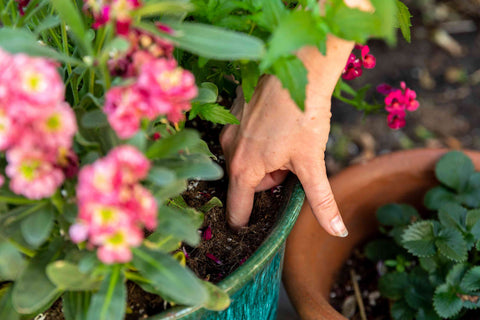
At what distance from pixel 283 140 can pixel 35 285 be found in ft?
1.24

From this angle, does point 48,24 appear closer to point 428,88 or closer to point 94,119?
point 94,119

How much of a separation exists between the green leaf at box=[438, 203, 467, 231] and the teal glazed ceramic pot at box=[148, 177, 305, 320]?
14.9 inches

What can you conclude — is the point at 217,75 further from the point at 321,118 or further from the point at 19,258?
the point at 19,258

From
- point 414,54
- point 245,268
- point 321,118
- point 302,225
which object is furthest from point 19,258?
point 414,54

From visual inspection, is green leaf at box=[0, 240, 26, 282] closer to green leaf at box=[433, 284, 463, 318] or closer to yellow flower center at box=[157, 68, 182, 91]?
yellow flower center at box=[157, 68, 182, 91]

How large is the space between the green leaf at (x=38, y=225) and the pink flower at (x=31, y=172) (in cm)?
7

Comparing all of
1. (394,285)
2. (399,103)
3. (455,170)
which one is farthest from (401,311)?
(399,103)

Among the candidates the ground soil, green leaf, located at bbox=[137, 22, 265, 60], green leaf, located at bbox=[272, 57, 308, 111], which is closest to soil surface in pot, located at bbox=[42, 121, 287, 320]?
green leaf, located at bbox=[272, 57, 308, 111]

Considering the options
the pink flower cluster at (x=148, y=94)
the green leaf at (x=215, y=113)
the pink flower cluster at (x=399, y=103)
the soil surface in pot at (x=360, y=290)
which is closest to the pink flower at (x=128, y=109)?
the pink flower cluster at (x=148, y=94)

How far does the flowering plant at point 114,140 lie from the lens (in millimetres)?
438

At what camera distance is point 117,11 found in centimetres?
49

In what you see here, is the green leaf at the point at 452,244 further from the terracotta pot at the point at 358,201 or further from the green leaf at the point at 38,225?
the green leaf at the point at 38,225

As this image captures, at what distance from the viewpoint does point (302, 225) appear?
1.11 meters

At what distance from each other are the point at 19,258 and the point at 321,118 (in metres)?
0.42
